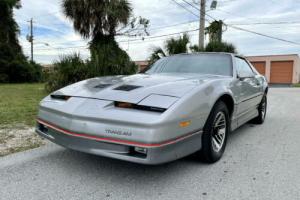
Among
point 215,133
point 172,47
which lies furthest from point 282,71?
point 215,133

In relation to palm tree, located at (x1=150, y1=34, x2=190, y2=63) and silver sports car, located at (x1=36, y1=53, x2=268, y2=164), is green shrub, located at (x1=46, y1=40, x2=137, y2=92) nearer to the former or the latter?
palm tree, located at (x1=150, y1=34, x2=190, y2=63)

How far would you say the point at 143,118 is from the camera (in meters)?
2.29

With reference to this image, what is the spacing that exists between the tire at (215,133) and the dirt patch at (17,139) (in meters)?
2.38

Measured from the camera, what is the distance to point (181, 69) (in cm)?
402

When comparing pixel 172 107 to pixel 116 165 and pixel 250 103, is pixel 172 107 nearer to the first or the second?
pixel 116 165

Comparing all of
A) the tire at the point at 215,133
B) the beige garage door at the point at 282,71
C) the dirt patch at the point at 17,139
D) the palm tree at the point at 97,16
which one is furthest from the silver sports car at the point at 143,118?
the beige garage door at the point at 282,71

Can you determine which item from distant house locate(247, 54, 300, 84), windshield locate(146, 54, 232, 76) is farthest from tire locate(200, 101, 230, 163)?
distant house locate(247, 54, 300, 84)

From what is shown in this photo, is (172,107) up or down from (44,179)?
up

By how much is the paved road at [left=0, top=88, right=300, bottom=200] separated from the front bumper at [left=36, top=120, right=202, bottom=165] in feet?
1.14

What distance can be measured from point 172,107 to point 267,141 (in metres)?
2.55

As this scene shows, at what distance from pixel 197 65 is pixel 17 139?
2.95m

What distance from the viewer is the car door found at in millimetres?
3824

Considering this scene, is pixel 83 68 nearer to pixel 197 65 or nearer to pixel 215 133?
pixel 197 65

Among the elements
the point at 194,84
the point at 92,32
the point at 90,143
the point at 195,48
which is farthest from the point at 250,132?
the point at 92,32
